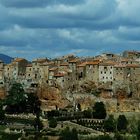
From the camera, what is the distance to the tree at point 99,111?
97562 mm

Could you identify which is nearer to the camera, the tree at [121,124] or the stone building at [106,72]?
the tree at [121,124]

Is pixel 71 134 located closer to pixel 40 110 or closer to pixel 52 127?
pixel 52 127

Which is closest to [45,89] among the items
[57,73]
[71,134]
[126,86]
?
[57,73]

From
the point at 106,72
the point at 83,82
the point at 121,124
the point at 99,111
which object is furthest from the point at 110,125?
the point at 106,72

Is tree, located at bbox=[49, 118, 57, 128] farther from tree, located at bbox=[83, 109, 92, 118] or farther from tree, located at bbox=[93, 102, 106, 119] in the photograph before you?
tree, located at bbox=[93, 102, 106, 119]

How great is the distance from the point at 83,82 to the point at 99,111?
492 inches

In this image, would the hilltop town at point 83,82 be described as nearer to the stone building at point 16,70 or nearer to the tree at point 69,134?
the stone building at point 16,70

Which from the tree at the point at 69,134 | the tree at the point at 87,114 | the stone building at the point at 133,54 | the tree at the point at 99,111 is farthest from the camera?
the stone building at the point at 133,54

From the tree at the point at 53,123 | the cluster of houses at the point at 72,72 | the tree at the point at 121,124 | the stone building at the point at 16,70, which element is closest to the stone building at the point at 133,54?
the cluster of houses at the point at 72,72

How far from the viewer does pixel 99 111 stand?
322ft

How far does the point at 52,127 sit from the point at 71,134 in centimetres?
919

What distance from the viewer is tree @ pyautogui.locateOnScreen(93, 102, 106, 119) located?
3841 inches

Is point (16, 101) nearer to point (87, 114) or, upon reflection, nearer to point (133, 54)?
point (87, 114)

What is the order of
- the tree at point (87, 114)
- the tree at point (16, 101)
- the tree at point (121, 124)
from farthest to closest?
the tree at point (16, 101) < the tree at point (87, 114) < the tree at point (121, 124)
